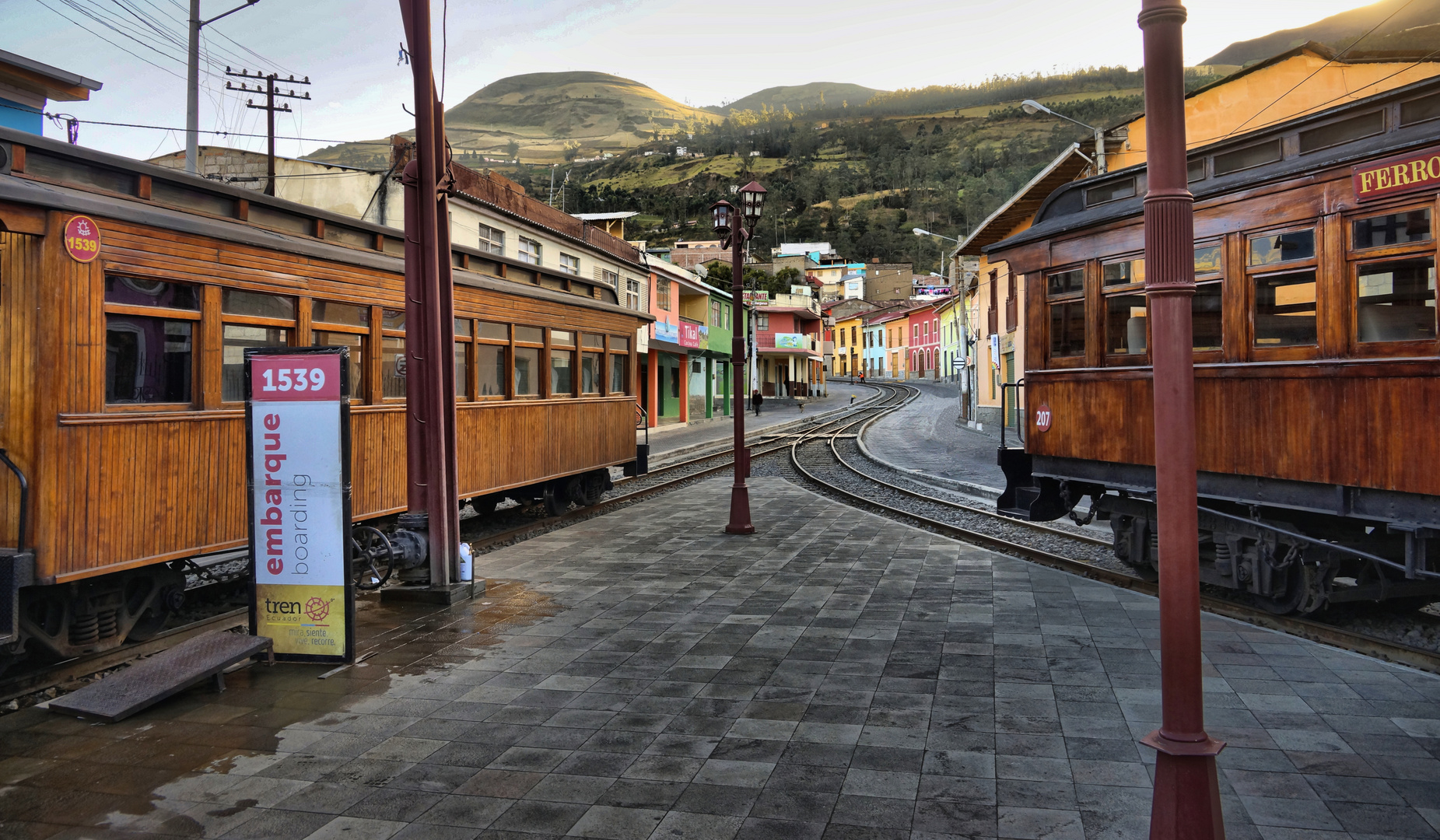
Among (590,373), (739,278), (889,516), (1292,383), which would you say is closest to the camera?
(1292,383)

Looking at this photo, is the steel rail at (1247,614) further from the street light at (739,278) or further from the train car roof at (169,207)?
the train car roof at (169,207)

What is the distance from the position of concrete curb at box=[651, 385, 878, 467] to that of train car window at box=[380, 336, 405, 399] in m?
9.46

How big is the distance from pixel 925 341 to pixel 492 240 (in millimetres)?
51447

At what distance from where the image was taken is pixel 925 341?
6888cm

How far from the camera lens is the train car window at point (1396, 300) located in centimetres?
563

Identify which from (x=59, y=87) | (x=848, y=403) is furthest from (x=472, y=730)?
(x=848, y=403)

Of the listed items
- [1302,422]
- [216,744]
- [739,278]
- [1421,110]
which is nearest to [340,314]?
[216,744]

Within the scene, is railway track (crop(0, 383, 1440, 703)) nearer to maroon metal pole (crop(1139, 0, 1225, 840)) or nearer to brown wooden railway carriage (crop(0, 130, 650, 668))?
brown wooden railway carriage (crop(0, 130, 650, 668))

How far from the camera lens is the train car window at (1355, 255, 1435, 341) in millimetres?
5633

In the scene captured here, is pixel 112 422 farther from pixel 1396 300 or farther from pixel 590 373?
pixel 1396 300

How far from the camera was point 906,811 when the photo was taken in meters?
3.68

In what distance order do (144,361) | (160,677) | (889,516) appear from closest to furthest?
(160,677), (144,361), (889,516)

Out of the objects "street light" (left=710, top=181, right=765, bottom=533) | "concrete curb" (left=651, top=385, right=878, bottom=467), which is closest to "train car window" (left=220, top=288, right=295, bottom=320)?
"street light" (left=710, top=181, right=765, bottom=533)

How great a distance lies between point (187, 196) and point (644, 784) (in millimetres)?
5600
